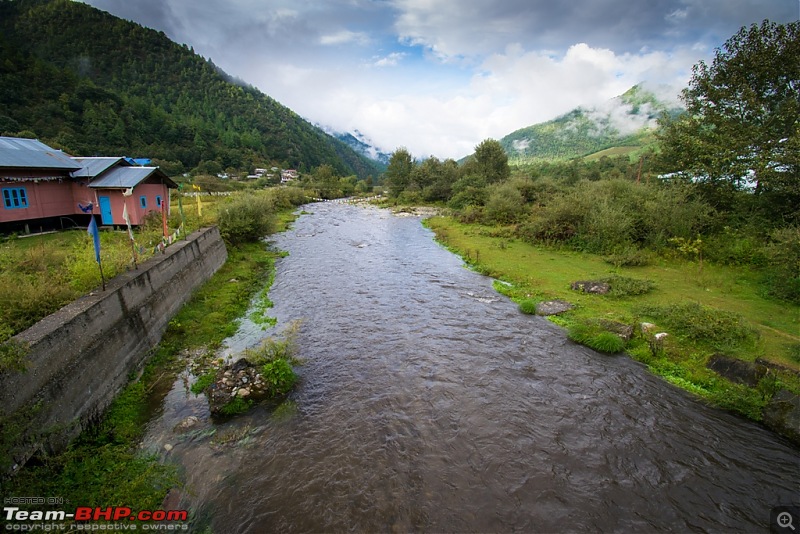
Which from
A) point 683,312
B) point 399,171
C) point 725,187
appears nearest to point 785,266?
point 683,312

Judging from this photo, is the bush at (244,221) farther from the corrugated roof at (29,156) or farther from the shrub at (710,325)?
the shrub at (710,325)

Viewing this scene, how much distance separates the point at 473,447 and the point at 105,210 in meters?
25.9

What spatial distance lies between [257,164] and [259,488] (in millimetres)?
132323

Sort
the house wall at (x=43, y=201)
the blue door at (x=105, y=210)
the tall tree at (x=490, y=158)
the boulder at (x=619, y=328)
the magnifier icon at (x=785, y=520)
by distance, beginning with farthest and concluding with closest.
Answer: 1. the tall tree at (x=490, y=158)
2. the blue door at (x=105, y=210)
3. the house wall at (x=43, y=201)
4. the boulder at (x=619, y=328)
5. the magnifier icon at (x=785, y=520)

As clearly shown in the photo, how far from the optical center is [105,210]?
22.2 meters

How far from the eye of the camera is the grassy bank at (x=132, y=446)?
6.16 m

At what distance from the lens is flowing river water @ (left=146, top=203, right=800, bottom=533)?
6727 mm

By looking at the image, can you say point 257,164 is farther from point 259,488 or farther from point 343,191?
point 259,488

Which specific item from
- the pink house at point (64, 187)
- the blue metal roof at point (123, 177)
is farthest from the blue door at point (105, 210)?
the blue metal roof at point (123, 177)

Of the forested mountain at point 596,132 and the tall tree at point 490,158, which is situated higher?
the forested mountain at point 596,132

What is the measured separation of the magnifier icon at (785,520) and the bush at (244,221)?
2830 centimetres

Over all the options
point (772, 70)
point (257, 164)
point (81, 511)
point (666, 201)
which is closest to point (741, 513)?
point (81, 511)

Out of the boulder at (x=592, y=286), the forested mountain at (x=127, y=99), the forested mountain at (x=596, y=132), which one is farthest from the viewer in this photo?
the forested mountain at (x=596, y=132)

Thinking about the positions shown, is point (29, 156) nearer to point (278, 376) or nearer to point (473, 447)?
point (278, 376)
